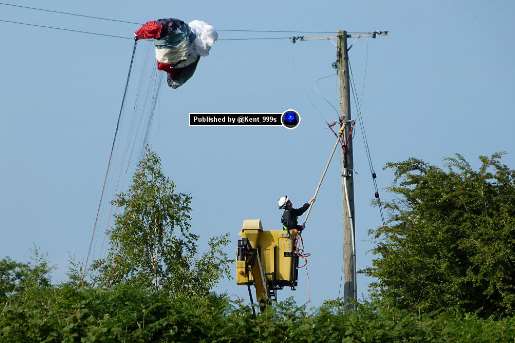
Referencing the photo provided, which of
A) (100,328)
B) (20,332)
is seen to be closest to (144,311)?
(100,328)

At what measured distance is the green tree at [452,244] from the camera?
3234 centimetres

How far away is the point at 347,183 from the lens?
25422 mm

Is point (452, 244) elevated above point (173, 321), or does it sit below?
above

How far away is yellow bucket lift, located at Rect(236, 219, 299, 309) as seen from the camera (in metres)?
20.5

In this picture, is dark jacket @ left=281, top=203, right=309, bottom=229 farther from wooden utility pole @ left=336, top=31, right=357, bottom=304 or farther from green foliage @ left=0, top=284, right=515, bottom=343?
green foliage @ left=0, top=284, right=515, bottom=343

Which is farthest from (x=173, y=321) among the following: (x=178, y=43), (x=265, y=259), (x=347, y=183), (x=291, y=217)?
(x=347, y=183)

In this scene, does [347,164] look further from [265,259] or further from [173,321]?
[173,321]

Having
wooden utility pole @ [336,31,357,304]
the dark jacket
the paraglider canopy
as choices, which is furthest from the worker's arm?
the paraglider canopy

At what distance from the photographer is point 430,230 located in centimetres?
3350

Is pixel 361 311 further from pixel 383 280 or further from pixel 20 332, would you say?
pixel 383 280

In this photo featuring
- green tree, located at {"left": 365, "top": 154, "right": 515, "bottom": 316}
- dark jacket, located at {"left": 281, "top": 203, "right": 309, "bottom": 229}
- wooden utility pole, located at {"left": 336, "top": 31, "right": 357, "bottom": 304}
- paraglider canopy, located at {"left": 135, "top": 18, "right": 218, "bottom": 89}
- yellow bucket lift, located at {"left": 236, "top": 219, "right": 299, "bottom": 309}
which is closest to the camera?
yellow bucket lift, located at {"left": 236, "top": 219, "right": 299, "bottom": 309}

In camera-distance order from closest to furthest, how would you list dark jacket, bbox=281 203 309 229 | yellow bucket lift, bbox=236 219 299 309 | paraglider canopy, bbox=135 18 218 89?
yellow bucket lift, bbox=236 219 299 309 < dark jacket, bbox=281 203 309 229 < paraglider canopy, bbox=135 18 218 89

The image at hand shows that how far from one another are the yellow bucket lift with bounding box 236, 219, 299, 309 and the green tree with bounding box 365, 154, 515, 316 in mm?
11203

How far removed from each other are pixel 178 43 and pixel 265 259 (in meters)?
4.83
